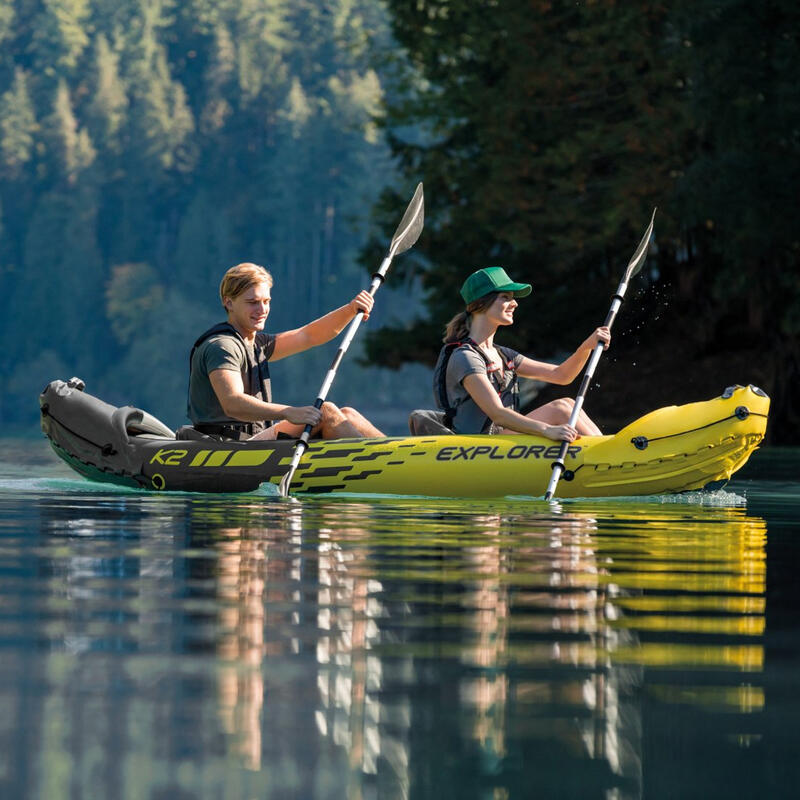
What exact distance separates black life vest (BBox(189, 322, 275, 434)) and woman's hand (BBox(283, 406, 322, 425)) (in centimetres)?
17

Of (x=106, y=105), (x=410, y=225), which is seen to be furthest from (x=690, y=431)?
(x=106, y=105)

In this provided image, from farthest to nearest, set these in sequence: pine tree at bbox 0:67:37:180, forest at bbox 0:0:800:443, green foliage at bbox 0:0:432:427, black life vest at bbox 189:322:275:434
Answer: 1. pine tree at bbox 0:67:37:180
2. green foliage at bbox 0:0:432:427
3. forest at bbox 0:0:800:443
4. black life vest at bbox 189:322:275:434

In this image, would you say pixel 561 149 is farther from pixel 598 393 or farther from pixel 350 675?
pixel 350 675

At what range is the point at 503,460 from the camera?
11.0 m

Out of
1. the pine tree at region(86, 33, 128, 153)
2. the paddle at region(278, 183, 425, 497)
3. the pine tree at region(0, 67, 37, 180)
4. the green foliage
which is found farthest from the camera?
the pine tree at region(86, 33, 128, 153)

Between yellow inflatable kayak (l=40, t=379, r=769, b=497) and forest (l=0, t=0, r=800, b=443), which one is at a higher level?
forest (l=0, t=0, r=800, b=443)

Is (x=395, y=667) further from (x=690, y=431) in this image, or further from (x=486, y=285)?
(x=690, y=431)

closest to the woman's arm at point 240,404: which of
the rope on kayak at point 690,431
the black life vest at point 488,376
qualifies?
the black life vest at point 488,376

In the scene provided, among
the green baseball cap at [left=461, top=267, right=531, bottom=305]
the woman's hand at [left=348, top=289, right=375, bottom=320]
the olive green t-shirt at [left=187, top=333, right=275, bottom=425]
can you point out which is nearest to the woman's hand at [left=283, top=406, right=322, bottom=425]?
the olive green t-shirt at [left=187, top=333, right=275, bottom=425]

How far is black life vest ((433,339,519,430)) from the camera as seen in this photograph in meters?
11.0

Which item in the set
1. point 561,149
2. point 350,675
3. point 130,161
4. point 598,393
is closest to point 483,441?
point 350,675

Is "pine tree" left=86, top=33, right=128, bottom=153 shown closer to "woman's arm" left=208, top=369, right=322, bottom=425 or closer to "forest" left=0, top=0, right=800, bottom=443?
"forest" left=0, top=0, right=800, bottom=443

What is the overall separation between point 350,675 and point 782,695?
92 centimetres

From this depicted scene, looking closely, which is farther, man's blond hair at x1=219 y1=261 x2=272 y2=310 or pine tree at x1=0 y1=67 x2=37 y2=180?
pine tree at x1=0 y1=67 x2=37 y2=180
